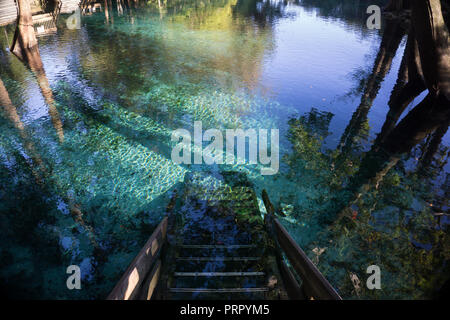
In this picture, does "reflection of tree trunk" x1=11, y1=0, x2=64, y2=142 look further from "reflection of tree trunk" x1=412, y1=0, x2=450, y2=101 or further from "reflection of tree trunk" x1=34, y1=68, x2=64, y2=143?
"reflection of tree trunk" x1=412, y1=0, x2=450, y2=101

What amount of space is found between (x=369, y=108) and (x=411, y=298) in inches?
374

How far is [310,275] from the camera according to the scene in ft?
10.6

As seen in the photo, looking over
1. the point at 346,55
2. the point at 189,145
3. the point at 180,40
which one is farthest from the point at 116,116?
the point at 346,55

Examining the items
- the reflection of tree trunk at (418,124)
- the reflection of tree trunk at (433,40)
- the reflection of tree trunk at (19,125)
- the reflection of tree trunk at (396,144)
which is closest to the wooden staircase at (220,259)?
the reflection of tree trunk at (396,144)

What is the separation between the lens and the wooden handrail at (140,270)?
2.88 meters

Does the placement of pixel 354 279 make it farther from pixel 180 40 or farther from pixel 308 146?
pixel 180 40

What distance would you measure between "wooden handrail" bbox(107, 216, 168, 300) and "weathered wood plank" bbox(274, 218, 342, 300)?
215 cm

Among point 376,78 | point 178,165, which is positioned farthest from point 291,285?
point 376,78

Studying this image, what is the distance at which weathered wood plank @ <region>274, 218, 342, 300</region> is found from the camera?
283 centimetres

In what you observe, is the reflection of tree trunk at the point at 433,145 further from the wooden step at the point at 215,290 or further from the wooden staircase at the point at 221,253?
the wooden step at the point at 215,290

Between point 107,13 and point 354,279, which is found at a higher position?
point 107,13

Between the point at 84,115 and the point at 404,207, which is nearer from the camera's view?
the point at 404,207
